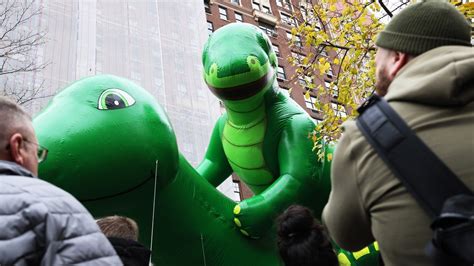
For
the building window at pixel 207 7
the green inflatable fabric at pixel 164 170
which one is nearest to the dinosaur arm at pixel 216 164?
the green inflatable fabric at pixel 164 170

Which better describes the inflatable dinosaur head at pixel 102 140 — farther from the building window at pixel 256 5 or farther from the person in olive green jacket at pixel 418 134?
the building window at pixel 256 5

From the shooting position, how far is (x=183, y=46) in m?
13.9

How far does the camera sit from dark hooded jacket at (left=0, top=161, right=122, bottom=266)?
1.21 meters

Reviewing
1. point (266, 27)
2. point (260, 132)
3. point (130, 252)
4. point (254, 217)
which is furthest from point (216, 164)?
point (266, 27)

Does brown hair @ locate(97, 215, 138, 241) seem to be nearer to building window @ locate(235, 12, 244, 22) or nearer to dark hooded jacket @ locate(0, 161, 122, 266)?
dark hooded jacket @ locate(0, 161, 122, 266)

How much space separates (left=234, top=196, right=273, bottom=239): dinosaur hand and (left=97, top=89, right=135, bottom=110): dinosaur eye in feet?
4.25

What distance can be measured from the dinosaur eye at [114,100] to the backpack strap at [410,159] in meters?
2.25

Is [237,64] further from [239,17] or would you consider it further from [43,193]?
[239,17]

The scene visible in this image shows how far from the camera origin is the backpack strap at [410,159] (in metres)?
1.15

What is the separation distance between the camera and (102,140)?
9.77ft

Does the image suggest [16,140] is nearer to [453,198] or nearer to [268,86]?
[453,198]

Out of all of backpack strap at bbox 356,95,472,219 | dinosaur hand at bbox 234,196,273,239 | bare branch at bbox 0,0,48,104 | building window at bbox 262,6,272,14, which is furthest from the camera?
building window at bbox 262,6,272,14

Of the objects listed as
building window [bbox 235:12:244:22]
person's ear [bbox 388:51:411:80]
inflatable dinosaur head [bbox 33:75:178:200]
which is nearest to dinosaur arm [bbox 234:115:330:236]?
inflatable dinosaur head [bbox 33:75:178:200]

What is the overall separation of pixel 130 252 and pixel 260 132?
8.06 ft
